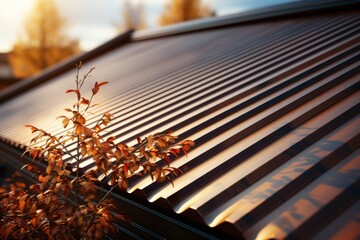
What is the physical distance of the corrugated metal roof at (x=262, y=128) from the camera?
195 centimetres

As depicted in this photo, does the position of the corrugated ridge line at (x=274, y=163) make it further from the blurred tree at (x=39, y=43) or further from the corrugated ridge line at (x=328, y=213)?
the blurred tree at (x=39, y=43)

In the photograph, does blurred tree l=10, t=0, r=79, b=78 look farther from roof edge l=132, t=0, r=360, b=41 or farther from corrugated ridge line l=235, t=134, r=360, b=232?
corrugated ridge line l=235, t=134, r=360, b=232

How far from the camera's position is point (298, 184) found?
214cm

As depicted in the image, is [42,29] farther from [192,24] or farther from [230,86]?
[230,86]

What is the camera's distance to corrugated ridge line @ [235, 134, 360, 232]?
1927mm

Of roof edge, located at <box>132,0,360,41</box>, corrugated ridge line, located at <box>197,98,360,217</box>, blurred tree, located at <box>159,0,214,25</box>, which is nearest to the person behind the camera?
corrugated ridge line, located at <box>197,98,360,217</box>

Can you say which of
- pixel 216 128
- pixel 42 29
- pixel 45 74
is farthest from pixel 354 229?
pixel 42 29

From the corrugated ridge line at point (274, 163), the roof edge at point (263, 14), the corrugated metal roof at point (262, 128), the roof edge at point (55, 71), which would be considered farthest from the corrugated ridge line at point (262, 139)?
the roof edge at point (55, 71)

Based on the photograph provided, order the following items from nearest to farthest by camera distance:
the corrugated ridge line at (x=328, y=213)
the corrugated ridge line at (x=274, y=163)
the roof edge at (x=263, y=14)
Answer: the corrugated ridge line at (x=328, y=213), the corrugated ridge line at (x=274, y=163), the roof edge at (x=263, y=14)

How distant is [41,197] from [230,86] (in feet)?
9.78

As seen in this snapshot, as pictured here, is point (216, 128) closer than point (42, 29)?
Yes

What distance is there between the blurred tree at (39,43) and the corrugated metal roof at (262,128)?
89.2 feet

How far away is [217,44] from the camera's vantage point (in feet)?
24.9

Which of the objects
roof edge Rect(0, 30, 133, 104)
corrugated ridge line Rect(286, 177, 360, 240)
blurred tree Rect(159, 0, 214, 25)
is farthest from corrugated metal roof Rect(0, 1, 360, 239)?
blurred tree Rect(159, 0, 214, 25)
